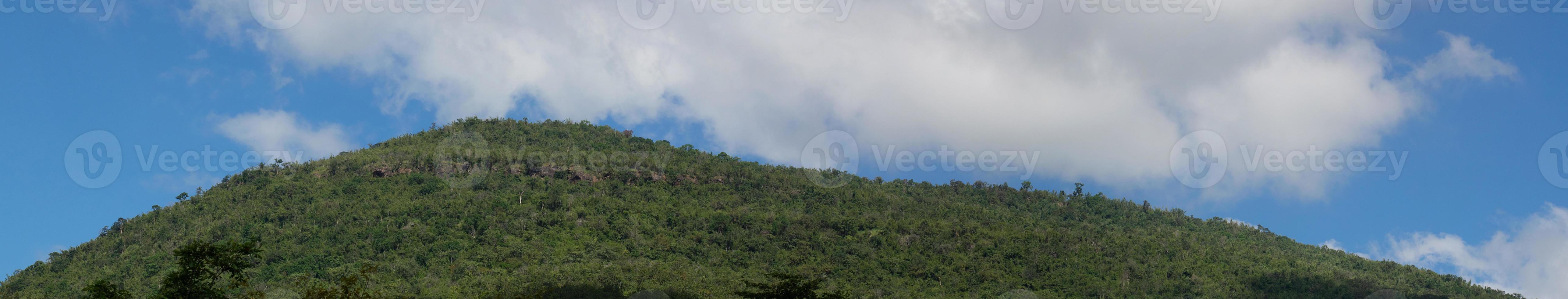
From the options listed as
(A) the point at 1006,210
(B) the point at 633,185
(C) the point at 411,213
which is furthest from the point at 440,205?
(A) the point at 1006,210

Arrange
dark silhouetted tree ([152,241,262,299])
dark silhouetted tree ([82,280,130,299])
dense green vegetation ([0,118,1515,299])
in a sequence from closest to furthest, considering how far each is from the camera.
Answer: dark silhouetted tree ([82,280,130,299])
dark silhouetted tree ([152,241,262,299])
dense green vegetation ([0,118,1515,299])

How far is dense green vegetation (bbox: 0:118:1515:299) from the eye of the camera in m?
82.9

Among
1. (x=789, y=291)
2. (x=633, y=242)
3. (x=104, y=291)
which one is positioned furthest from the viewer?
(x=633, y=242)

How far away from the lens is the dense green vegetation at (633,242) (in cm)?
8294

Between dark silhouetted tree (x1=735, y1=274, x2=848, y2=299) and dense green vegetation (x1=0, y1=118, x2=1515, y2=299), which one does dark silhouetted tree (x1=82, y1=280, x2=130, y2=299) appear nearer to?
dark silhouetted tree (x1=735, y1=274, x2=848, y2=299)

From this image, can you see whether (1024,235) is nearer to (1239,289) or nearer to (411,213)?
(1239,289)

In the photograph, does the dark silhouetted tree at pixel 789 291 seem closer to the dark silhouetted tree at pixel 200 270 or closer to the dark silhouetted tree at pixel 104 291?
the dark silhouetted tree at pixel 200 270

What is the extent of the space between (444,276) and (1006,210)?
69.4 metres

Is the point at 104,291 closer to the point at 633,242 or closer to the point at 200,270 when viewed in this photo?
the point at 200,270

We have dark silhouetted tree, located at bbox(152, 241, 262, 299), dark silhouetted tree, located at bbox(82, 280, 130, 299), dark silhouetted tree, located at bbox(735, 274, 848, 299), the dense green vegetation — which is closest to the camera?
dark silhouetted tree, located at bbox(82, 280, 130, 299)

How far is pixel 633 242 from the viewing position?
309 ft

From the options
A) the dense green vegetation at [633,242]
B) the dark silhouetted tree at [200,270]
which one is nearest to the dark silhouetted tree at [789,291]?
the dark silhouetted tree at [200,270]

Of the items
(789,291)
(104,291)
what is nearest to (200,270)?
(104,291)

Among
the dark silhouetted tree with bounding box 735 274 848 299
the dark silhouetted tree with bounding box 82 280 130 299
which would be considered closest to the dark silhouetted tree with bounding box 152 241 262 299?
the dark silhouetted tree with bounding box 82 280 130 299
